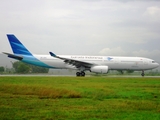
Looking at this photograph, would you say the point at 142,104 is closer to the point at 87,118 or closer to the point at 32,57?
the point at 87,118

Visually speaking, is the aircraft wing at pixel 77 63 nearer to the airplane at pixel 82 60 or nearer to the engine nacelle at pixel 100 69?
the airplane at pixel 82 60

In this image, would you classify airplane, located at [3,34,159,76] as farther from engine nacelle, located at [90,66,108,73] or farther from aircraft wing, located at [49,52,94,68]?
engine nacelle, located at [90,66,108,73]

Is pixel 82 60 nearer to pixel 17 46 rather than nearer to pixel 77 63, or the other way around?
pixel 77 63

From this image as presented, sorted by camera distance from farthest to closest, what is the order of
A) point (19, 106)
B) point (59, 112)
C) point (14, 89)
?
point (14, 89) < point (19, 106) < point (59, 112)

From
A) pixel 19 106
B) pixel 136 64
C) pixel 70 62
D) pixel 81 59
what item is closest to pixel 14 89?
pixel 19 106

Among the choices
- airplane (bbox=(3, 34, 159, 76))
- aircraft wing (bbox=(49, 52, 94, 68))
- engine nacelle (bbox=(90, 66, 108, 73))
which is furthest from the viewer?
airplane (bbox=(3, 34, 159, 76))

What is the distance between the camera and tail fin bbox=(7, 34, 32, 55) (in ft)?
155

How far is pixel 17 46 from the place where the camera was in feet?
155

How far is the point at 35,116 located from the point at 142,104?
17.9 feet

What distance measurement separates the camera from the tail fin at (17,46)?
47.2m

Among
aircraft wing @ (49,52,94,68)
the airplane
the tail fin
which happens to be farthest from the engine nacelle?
the tail fin

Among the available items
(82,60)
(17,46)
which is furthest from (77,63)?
(17,46)

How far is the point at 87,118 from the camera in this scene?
33.5ft

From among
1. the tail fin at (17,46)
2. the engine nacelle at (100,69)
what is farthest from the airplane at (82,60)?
the engine nacelle at (100,69)
